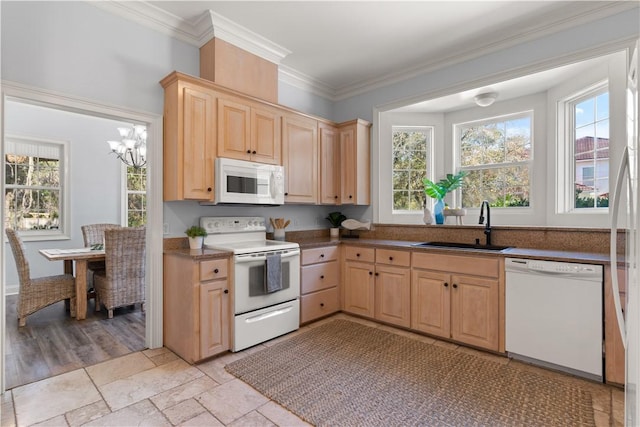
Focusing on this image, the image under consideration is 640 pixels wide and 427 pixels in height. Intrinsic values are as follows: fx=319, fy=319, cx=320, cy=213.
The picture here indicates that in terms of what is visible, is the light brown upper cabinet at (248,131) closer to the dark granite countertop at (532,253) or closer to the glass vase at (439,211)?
the dark granite countertop at (532,253)

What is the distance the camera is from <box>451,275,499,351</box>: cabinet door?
105 inches

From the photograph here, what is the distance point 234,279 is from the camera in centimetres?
268

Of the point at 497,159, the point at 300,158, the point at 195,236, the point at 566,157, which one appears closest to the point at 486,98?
the point at 497,159

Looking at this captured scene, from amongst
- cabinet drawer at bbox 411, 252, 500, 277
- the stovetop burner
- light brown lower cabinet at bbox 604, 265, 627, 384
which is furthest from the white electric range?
light brown lower cabinet at bbox 604, 265, 627, 384

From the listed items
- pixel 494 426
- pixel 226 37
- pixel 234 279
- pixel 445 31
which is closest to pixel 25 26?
pixel 226 37

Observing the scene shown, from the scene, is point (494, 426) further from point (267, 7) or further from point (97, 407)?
point (267, 7)

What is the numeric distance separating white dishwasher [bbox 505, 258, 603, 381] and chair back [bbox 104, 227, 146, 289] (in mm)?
3784

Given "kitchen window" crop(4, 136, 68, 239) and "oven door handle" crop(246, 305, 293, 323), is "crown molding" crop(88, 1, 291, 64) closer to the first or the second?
"oven door handle" crop(246, 305, 293, 323)

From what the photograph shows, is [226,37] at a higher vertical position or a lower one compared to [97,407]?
higher

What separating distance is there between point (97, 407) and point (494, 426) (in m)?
2.34

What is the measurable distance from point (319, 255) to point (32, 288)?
2.98 metres

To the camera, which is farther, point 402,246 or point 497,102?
point 497,102

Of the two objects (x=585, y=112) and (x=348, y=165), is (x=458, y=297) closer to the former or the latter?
(x=348, y=165)

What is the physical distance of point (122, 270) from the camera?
3613mm
